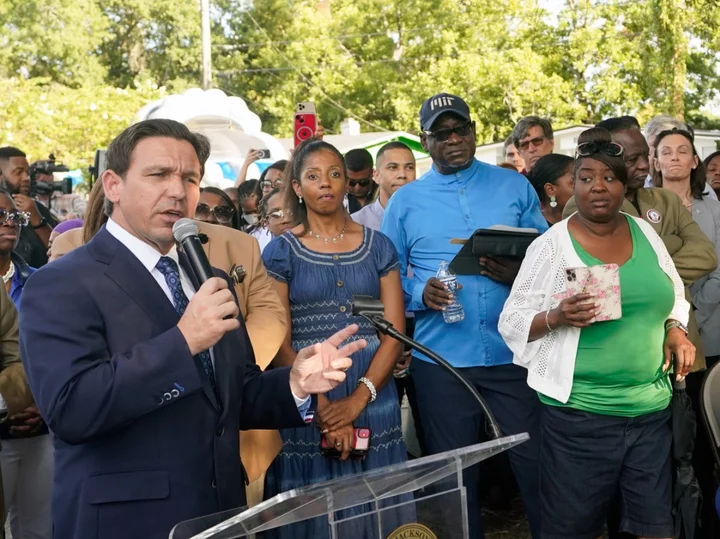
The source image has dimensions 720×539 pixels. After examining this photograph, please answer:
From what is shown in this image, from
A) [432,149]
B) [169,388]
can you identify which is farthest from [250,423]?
[432,149]

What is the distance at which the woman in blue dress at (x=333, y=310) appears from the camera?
181 inches

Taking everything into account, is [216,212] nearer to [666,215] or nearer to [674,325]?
[666,215]

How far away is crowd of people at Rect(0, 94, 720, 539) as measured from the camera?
2578 mm

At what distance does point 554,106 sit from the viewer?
96.0 feet

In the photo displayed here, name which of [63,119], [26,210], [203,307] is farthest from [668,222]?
[63,119]

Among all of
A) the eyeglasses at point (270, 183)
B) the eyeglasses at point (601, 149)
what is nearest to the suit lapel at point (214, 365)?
the eyeglasses at point (601, 149)

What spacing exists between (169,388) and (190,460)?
296mm

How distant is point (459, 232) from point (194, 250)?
2.67 metres

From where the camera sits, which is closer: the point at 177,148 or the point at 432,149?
the point at 177,148

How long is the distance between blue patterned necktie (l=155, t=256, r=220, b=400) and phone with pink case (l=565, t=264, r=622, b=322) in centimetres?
183

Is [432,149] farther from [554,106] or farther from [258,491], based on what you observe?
[554,106]

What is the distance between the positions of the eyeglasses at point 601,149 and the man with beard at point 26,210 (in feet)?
12.2

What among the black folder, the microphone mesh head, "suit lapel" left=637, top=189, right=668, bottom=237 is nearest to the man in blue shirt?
the black folder

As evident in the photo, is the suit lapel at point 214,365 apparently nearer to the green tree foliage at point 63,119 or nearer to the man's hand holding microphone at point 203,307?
the man's hand holding microphone at point 203,307
